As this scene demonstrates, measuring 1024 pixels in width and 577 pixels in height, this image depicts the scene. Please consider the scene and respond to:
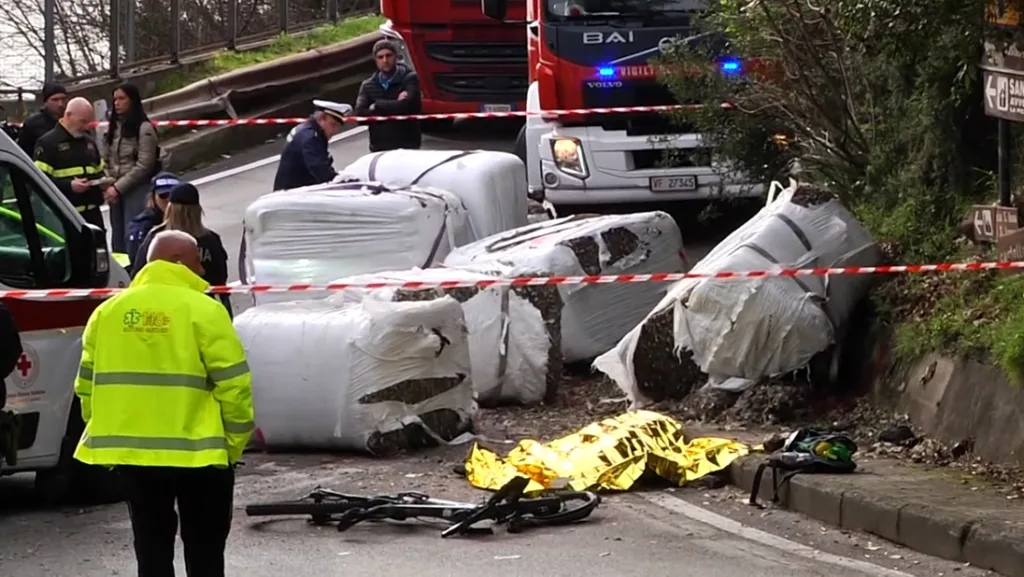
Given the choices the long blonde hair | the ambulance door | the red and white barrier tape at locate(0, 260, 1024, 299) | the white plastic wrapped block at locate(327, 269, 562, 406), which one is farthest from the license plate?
the ambulance door

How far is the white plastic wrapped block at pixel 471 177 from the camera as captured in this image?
13453 mm

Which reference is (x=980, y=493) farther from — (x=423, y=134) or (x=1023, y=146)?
(x=423, y=134)

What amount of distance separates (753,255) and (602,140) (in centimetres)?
458

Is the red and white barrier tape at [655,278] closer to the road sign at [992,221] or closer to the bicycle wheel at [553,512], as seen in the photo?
the road sign at [992,221]

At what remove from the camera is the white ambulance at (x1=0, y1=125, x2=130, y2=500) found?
28.2 feet

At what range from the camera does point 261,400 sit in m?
10.1

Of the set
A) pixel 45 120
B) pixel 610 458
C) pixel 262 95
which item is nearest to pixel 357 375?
pixel 610 458

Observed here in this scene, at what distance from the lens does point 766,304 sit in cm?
1047

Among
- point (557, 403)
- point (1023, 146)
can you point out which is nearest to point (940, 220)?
point (1023, 146)

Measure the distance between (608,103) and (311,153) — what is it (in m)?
2.72

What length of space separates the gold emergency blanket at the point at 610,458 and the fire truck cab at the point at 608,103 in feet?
18.4

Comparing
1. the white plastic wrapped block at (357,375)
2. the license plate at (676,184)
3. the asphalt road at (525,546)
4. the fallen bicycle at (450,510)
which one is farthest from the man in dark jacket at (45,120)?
the fallen bicycle at (450,510)

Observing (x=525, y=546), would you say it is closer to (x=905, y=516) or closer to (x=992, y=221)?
(x=905, y=516)

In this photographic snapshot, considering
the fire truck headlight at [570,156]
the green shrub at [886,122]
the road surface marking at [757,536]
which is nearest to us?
the road surface marking at [757,536]
